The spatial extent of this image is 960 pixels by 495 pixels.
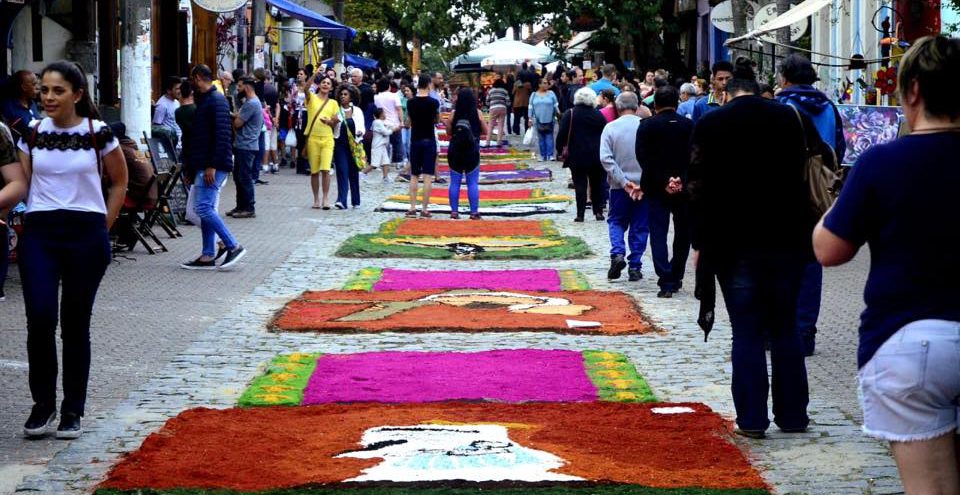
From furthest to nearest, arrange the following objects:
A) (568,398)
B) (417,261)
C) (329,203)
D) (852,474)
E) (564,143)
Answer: (329,203)
(564,143)
(417,261)
(568,398)
(852,474)

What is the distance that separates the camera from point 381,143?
96.9ft

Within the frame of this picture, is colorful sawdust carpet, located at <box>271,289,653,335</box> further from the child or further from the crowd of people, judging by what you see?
the child

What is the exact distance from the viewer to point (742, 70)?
9141 mm

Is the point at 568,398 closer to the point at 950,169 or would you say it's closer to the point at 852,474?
the point at 852,474

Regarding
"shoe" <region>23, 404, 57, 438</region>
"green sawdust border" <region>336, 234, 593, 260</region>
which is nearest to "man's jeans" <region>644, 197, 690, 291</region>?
"green sawdust border" <region>336, 234, 593, 260</region>

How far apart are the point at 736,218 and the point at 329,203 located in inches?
651

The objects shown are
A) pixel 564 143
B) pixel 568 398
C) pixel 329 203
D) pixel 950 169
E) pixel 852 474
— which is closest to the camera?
pixel 950 169

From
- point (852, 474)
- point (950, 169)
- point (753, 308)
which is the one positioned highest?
point (950, 169)

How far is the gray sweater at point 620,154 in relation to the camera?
14.6 metres

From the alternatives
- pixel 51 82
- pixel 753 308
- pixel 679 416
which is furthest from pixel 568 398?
pixel 51 82

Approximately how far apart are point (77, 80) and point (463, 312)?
5347mm

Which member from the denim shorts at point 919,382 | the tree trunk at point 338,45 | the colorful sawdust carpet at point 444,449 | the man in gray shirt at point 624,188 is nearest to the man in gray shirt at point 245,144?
the man in gray shirt at point 624,188

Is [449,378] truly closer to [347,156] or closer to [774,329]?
[774,329]

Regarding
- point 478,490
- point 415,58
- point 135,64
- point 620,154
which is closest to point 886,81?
point 620,154
